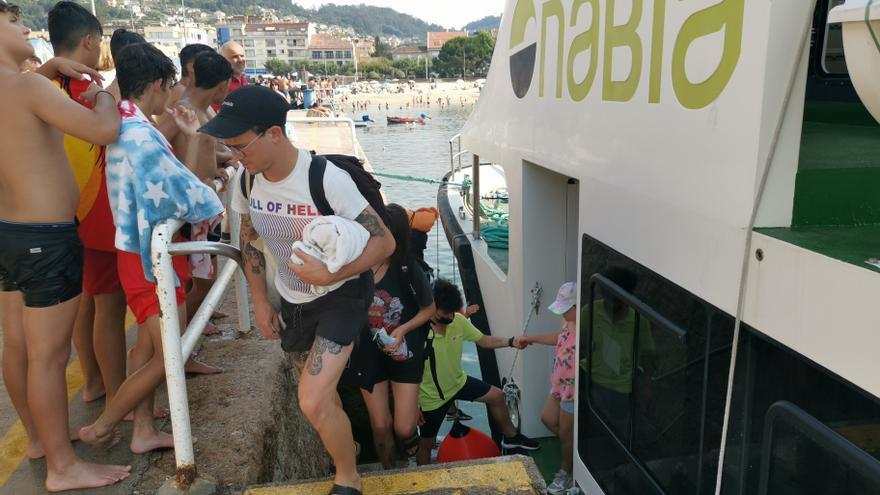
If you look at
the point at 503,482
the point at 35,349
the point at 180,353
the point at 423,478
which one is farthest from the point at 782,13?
Result: the point at 35,349

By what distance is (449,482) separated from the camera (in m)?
2.35

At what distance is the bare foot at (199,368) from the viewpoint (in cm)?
324

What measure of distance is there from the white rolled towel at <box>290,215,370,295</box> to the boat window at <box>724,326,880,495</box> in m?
1.15

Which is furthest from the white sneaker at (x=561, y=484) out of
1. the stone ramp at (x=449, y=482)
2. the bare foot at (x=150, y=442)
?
the bare foot at (x=150, y=442)

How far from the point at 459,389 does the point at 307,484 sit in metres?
1.61

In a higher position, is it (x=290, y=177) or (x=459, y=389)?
(x=290, y=177)

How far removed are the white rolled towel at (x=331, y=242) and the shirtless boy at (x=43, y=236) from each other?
0.85 m

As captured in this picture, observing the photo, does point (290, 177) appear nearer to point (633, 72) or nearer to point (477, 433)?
point (633, 72)

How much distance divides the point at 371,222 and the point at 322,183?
20 centimetres

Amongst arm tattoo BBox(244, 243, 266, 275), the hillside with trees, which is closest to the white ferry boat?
arm tattoo BBox(244, 243, 266, 275)

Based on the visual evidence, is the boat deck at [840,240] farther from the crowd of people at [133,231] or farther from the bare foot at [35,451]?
the bare foot at [35,451]

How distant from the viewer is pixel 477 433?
156 inches

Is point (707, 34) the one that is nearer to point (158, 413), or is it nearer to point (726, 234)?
point (726, 234)

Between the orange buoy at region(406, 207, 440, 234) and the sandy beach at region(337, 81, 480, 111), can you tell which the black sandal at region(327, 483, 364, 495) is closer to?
the orange buoy at region(406, 207, 440, 234)
